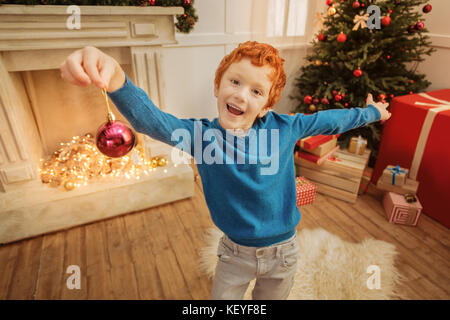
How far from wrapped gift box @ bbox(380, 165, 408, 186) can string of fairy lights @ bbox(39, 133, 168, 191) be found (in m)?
1.62

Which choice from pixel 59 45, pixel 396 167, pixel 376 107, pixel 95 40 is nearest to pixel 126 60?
pixel 95 40

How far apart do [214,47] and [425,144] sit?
1876 millimetres

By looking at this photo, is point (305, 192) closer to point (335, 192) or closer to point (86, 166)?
point (335, 192)

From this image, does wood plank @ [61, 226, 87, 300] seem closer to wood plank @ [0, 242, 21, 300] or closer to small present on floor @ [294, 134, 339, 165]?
wood plank @ [0, 242, 21, 300]

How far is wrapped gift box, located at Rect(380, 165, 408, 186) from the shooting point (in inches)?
76.9

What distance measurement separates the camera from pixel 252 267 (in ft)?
3.02

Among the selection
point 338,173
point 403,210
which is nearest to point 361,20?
point 338,173

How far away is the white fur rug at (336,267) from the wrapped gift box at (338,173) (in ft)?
1.57

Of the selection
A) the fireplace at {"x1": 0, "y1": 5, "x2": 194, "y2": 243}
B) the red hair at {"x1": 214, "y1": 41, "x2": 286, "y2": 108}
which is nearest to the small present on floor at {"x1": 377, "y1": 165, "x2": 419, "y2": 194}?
the fireplace at {"x1": 0, "y1": 5, "x2": 194, "y2": 243}

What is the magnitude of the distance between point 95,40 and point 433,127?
223 cm

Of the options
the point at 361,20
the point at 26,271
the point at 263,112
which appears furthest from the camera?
the point at 361,20

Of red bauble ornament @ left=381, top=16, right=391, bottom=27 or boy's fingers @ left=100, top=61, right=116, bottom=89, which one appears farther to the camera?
red bauble ornament @ left=381, top=16, right=391, bottom=27

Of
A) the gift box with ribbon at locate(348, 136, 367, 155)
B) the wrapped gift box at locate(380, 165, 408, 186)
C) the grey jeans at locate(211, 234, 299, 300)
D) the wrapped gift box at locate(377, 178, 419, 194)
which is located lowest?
the wrapped gift box at locate(377, 178, 419, 194)

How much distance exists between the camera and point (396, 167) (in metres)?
2.00
